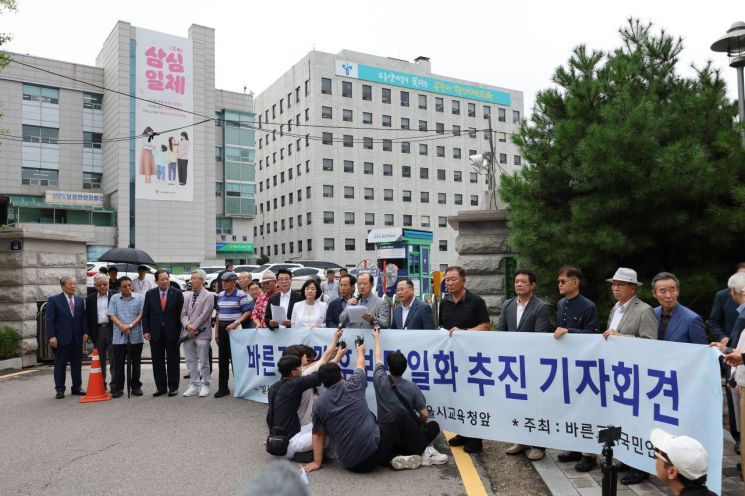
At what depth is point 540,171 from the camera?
8008 millimetres

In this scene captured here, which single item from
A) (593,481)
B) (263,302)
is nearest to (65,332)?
(263,302)

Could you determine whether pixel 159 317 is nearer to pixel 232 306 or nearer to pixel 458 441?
pixel 232 306

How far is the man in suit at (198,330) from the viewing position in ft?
29.1

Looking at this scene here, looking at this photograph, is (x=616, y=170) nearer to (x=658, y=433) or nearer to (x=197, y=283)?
(x=658, y=433)

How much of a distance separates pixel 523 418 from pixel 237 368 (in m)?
4.68

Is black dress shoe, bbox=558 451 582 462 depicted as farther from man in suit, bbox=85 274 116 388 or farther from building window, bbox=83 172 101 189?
building window, bbox=83 172 101 189

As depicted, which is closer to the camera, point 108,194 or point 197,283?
point 197,283

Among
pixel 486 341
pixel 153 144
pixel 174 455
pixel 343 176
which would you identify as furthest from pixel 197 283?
pixel 343 176

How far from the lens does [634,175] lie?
264 inches

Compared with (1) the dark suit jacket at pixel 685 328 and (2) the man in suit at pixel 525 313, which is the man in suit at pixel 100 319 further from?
(1) the dark suit jacket at pixel 685 328

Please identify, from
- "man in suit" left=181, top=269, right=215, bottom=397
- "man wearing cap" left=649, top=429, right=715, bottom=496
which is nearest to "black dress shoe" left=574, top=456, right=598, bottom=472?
"man wearing cap" left=649, top=429, right=715, bottom=496

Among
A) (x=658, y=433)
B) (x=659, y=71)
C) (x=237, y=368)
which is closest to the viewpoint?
(x=658, y=433)

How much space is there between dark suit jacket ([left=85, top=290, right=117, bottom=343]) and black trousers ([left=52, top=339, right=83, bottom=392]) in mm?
285

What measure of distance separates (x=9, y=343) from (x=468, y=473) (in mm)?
10376
